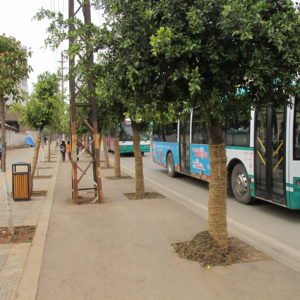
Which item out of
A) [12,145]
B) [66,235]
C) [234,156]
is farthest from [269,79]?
[12,145]

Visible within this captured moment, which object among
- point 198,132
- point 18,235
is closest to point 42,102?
point 198,132

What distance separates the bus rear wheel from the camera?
882 centimetres

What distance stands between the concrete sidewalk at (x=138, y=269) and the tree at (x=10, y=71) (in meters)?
1.40

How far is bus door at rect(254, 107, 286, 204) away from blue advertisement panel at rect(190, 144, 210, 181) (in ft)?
8.87

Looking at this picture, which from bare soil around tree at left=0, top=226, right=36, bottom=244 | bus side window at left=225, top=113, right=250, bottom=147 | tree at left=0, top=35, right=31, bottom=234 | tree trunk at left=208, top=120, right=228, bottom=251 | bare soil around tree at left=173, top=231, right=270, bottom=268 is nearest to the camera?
bare soil around tree at left=173, top=231, right=270, bottom=268

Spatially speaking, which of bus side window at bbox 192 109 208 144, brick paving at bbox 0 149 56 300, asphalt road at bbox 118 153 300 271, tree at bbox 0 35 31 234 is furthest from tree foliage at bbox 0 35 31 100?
bus side window at bbox 192 109 208 144

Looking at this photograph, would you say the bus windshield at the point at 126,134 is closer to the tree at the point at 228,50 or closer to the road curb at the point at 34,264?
the road curb at the point at 34,264

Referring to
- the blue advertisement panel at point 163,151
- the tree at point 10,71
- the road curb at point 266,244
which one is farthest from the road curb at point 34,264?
the blue advertisement panel at point 163,151

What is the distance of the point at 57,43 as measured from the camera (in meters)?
5.95

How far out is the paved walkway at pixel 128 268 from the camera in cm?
393

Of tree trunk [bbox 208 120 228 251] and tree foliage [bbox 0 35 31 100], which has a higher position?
tree foliage [bbox 0 35 31 100]

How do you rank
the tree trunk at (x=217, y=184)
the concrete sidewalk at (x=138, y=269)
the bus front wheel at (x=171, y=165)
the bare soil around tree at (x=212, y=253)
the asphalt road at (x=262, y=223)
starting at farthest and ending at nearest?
the bus front wheel at (x=171, y=165) < the asphalt road at (x=262, y=223) < the tree trunk at (x=217, y=184) < the bare soil around tree at (x=212, y=253) < the concrete sidewalk at (x=138, y=269)

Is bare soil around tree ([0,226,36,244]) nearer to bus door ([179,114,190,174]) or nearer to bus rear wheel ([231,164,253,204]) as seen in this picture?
bus rear wheel ([231,164,253,204])

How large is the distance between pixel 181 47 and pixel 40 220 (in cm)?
490
